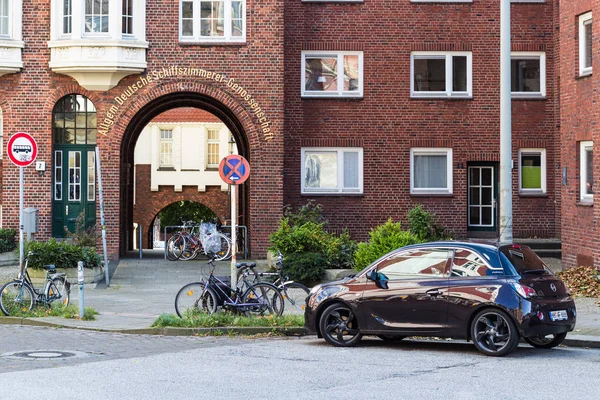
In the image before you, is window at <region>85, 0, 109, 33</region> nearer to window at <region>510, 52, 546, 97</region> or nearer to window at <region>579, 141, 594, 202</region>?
window at <region>510, 52, 546, 97</region>

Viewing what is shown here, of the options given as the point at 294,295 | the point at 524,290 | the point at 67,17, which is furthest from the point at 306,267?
the point at 524,290

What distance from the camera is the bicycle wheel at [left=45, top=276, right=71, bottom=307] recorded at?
64.2 ft

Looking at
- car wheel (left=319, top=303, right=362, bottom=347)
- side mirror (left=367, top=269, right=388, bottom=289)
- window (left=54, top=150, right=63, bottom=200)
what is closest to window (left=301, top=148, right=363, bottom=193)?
window (left=54, top=150, right=63, bottom=200)

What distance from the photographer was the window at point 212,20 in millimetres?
29656

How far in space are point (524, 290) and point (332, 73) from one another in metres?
18.6

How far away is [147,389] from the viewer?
11367 millimetres

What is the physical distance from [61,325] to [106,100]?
12.5m

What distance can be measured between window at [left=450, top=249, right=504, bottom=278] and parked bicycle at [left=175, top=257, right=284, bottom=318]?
411 centimetres

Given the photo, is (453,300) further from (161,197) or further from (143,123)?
(161,197)

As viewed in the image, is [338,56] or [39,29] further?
[338,56]

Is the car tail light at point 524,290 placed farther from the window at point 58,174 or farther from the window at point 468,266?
the window at point 58,174

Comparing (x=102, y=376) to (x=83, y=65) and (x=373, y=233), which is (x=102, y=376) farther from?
(x=83, y=65)

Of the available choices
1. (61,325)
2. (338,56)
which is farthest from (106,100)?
(61,325)

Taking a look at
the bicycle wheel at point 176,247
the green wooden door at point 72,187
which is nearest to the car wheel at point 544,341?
the bicycle wheel at point 176,247
